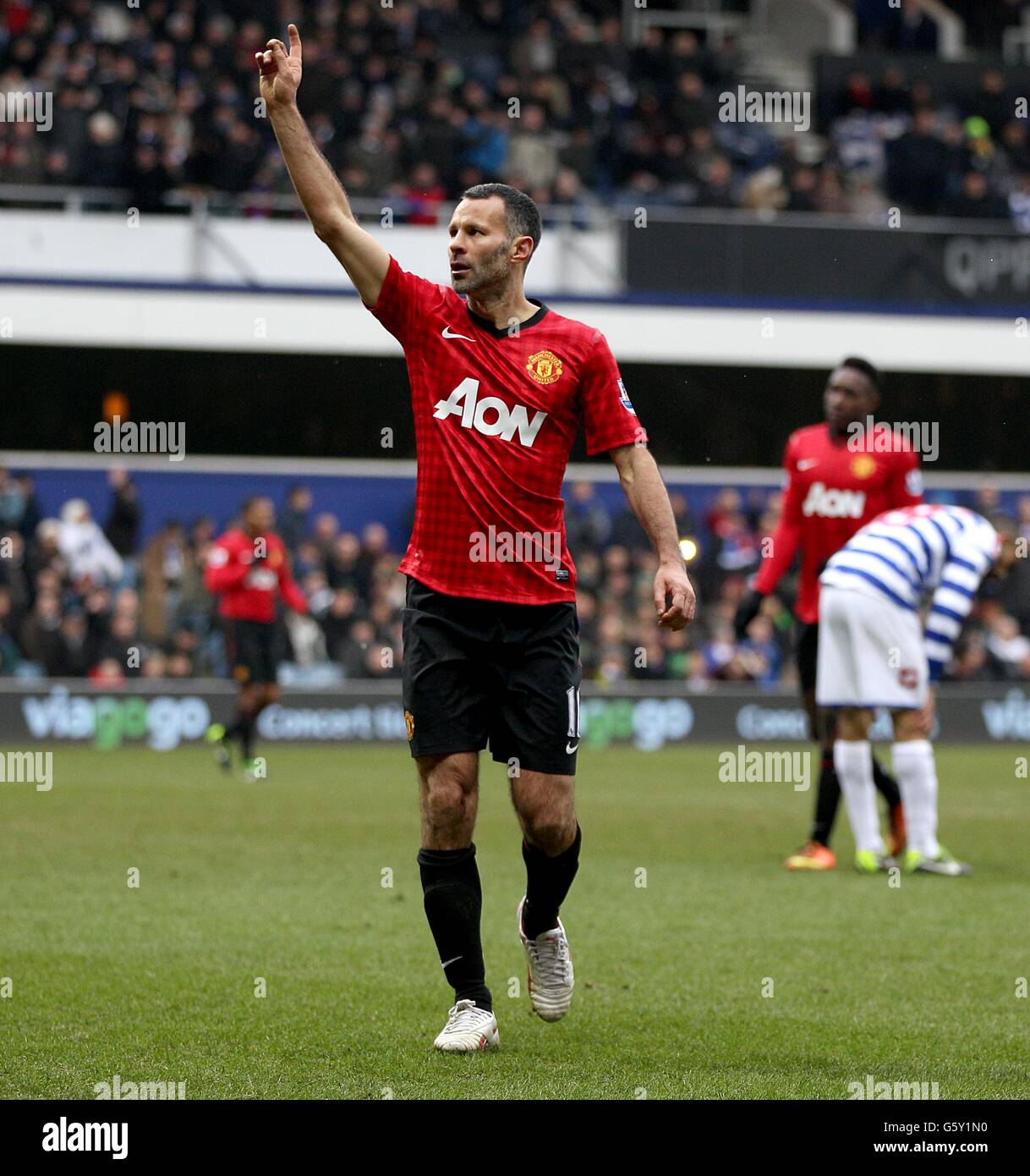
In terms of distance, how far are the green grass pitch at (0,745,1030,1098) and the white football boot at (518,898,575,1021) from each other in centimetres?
11

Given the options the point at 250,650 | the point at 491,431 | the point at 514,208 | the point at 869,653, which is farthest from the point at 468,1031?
the point at 250,650

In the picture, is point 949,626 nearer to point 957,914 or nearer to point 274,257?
point 957,914

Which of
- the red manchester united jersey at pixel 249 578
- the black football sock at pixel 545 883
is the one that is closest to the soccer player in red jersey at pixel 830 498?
the black football sock at pixel 545 883

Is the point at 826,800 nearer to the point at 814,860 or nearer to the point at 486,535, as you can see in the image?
the point at 814,860

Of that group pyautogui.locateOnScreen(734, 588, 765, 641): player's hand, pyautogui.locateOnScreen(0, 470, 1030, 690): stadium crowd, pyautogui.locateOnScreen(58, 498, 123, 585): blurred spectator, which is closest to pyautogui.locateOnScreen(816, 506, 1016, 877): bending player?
pyautogui.locateOnScreen(734, 588, 765, 641): player's hand

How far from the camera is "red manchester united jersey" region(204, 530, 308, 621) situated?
17938 millimetres

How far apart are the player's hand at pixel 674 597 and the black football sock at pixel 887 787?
6001 mm

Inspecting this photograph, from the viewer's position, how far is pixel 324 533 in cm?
2392

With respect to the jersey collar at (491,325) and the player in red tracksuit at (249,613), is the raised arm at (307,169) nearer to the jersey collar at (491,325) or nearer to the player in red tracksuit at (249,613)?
the jersey collar at (491,325)

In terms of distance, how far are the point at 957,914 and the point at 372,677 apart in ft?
46.6

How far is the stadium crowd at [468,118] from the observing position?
25266 mm

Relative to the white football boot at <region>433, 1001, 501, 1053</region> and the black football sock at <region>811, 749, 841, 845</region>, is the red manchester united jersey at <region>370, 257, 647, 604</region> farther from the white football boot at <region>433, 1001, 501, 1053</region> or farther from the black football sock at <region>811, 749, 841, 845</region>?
the black football sock at <region>811, 749, 841, 845</region>
